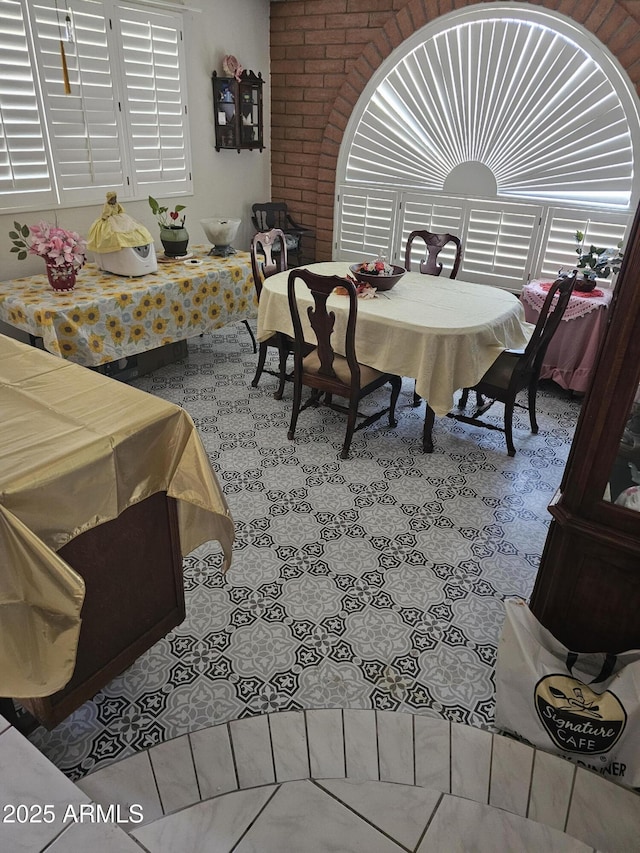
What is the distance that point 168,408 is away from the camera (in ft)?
4.67

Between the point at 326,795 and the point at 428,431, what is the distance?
1819 millimetres

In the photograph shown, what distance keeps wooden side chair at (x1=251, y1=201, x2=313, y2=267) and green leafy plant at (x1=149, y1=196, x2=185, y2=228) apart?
0.92 meters

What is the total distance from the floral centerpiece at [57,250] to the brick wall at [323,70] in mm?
2466

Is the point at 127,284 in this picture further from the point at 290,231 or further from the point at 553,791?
the point at 553,791

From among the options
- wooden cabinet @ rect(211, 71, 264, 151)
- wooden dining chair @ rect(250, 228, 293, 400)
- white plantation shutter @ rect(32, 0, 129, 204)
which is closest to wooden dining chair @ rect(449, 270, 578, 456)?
wooden dining chair @ rect(250, 228, 293, 400)

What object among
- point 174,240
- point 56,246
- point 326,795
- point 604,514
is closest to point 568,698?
point 604,514

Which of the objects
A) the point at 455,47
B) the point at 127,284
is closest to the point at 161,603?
the point at 127,284

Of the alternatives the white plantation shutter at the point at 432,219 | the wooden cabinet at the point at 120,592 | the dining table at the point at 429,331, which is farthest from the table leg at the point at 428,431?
the white plantation shutter at the point at 432,219

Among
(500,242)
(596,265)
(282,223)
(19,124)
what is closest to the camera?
(19,124)

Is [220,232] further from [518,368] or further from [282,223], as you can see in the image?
[518,368]

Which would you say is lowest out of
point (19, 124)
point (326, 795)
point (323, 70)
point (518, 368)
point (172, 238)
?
point (326, 795)

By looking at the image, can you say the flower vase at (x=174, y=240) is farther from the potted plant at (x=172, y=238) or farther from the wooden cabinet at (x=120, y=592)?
the wooden cabinet at (x=120, y=592)

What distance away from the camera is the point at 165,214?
4.18m

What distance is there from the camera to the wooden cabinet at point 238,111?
4.28 m
